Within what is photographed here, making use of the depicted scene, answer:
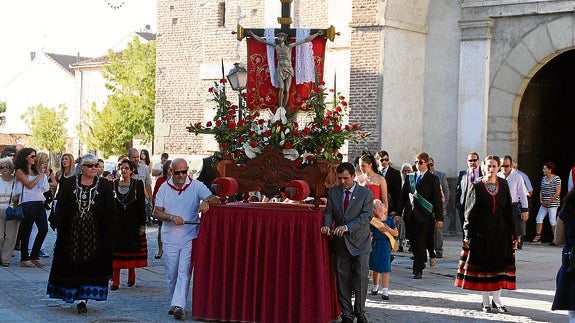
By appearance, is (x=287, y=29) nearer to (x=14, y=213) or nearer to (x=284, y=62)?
(x=284, y=62)

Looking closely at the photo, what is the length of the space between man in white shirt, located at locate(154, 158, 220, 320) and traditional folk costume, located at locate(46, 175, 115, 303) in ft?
2.28

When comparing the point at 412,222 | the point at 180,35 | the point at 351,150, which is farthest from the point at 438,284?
the point at 180,35

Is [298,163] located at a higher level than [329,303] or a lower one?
higher

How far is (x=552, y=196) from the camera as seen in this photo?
69.0 ft

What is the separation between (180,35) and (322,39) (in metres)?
16.4

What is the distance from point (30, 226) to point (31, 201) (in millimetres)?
381

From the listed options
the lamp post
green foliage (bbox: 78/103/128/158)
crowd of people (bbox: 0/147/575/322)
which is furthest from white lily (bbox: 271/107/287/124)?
green foliage (bbox: 78/103/128/158)

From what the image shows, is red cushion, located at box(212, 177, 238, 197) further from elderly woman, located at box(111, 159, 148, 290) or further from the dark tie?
elderly woman, located at box(111, 159, 148, 290)

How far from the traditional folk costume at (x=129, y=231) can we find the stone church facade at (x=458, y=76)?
10.1 meters

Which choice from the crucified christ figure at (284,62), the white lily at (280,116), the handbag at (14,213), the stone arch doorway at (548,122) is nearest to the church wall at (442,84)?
the stone arch doorway at (548,122)

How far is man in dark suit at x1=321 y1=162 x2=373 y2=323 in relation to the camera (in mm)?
10609

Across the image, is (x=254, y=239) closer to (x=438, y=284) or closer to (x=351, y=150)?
(x=438, y=284)

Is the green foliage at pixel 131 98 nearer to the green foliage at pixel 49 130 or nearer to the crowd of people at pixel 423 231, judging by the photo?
the green foliage at pixel 49 130

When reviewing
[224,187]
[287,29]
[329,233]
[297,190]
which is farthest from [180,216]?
[287,29]
